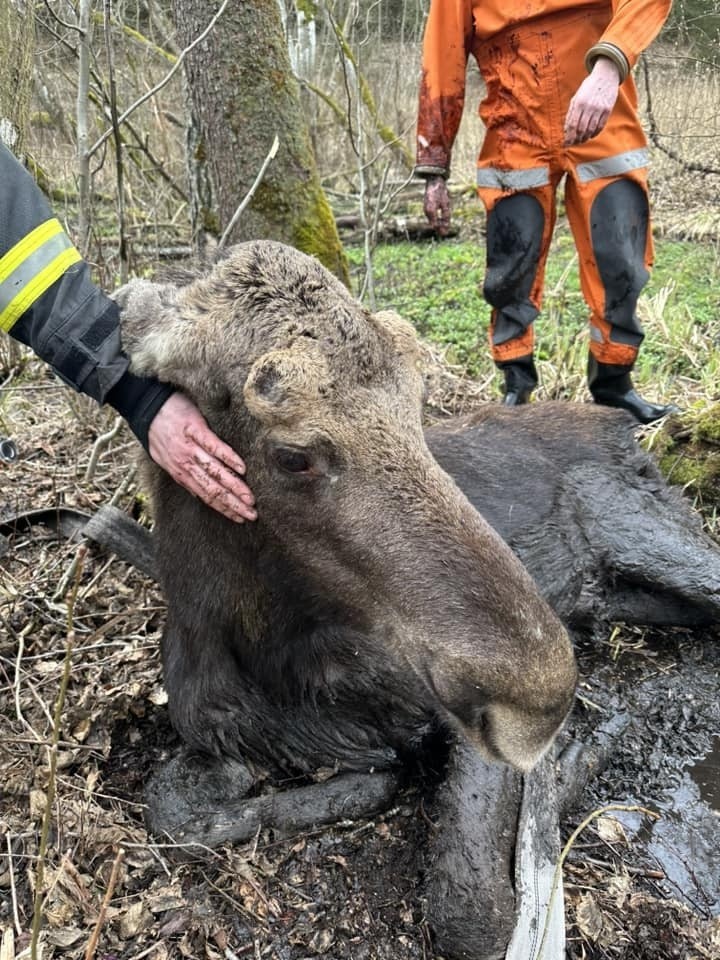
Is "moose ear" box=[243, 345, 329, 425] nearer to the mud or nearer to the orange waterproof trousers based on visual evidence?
the mud

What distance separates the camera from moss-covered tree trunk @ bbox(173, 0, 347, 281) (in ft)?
15.4

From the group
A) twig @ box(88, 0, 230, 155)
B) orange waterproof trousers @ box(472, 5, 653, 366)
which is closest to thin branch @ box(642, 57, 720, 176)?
orange waterproof trousers @ box(472, 5, 653, 366)

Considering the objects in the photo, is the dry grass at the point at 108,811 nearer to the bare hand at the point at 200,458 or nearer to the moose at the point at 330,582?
the moose at the point at 330,582

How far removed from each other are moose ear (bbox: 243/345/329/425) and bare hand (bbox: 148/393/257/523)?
271 millimetres

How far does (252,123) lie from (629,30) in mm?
2276

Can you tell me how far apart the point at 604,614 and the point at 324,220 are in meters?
3.14

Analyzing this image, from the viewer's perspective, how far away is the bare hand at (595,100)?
14.1ft

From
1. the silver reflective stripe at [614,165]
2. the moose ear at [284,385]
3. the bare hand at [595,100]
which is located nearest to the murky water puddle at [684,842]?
the moose ear at [284,385]

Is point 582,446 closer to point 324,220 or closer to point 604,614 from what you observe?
point 604,614

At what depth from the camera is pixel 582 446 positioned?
4445 mm

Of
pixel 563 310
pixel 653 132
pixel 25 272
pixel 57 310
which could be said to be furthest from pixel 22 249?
pixel 653 132

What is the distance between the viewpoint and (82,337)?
105 inches

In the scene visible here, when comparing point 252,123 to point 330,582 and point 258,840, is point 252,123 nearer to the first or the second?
point 330,582

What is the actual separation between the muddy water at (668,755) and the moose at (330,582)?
52 centimetres
